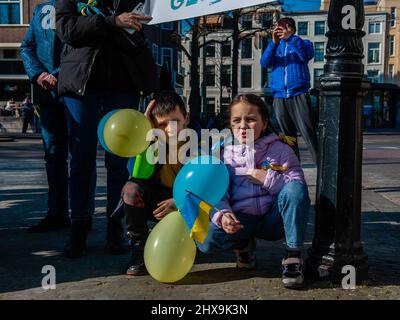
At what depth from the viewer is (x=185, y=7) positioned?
282cm

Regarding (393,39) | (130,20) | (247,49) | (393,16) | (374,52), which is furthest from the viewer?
(393,39)

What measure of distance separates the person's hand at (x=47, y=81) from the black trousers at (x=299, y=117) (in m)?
2.40

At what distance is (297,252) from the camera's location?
8.55ft

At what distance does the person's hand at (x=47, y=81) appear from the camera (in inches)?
143

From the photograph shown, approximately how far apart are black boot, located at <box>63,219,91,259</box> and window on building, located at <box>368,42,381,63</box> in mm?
64406

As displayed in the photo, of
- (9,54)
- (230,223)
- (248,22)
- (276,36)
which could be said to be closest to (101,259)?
(230,223)

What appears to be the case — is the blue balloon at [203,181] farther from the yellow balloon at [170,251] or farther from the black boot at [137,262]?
the black boot at [137,262]

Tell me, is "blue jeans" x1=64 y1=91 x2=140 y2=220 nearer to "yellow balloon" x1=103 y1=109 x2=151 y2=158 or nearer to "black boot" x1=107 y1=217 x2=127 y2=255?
"black boot" x1=107 y1=217 x2=127 y2=255

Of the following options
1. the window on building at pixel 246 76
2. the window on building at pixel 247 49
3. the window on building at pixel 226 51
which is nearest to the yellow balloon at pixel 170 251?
the window on building at pixel 226 51

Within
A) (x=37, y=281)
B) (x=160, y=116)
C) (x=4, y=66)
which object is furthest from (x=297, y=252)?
(x=4, y=66)

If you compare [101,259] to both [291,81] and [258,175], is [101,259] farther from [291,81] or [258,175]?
[291,81]

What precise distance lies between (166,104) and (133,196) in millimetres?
576
